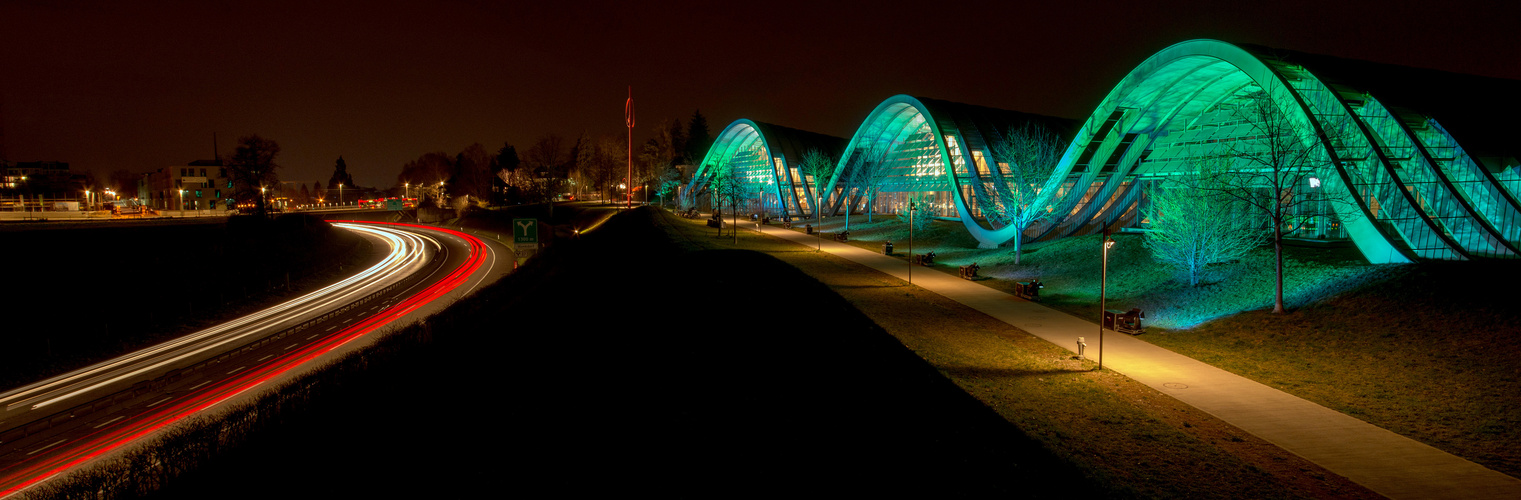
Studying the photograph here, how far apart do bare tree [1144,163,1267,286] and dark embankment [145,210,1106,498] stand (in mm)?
10897

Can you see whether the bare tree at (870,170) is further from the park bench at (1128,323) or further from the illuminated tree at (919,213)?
the park bench at (1128,323)

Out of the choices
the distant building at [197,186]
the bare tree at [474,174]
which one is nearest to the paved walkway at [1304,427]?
the bare tree at [474,174]

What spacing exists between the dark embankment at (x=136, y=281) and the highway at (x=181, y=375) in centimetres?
318

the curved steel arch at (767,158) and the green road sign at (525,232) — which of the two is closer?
the green road sign at (525,232)

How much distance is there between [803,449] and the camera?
8.85 meters

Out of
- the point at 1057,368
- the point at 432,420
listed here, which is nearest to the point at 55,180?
the point at 432,420

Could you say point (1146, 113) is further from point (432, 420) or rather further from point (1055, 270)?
point (432, 420)

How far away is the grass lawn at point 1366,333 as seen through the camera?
33.1 ft

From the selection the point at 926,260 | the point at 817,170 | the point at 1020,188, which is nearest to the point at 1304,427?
the point at 926,260

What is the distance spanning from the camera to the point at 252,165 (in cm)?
7744

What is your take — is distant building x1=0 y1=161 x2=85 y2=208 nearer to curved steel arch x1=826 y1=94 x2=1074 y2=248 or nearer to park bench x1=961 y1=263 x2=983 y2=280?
curved steel arch x1=826 y1=94 x2=1074 y2=248

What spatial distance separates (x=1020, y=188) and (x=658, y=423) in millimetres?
25535

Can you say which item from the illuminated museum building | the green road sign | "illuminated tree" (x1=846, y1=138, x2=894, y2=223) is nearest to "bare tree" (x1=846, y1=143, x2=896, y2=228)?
"illuminated tree" (x1=846, y1=138, x2=894, y2=223)

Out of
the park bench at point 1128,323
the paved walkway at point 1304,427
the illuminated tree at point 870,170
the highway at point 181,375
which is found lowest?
the highway at point 181,375
